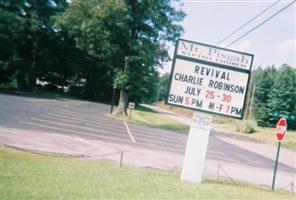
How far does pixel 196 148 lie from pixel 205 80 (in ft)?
6.65

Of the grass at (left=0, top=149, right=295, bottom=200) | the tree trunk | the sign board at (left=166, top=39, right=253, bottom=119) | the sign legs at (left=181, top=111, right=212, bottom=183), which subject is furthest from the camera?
the tree trunk

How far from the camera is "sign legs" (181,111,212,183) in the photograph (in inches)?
444

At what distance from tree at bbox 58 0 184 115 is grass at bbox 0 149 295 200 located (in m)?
24.8

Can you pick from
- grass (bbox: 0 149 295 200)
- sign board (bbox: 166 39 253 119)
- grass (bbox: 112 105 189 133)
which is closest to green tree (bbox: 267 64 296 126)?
grass (bbox: 112 105 189 133)

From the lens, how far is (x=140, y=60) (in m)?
34.7

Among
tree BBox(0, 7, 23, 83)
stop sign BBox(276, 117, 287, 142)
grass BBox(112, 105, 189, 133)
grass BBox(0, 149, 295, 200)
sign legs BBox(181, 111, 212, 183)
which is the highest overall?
tree BBox(0, 7, 23, 83)

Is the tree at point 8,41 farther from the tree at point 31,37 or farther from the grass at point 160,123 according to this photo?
the grass at point 160,123

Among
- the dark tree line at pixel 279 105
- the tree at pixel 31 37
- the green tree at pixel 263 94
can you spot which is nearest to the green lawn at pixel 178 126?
the green tree at pixel 263 94

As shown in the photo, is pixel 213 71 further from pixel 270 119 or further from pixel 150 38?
pixel 270 119

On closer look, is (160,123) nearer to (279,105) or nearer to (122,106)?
(122,106)

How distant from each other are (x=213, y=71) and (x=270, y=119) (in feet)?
222

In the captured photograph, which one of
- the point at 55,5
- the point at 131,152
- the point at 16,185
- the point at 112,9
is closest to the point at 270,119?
the point at 55,5

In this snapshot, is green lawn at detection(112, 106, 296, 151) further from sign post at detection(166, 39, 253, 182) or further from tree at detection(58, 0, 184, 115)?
sign post at detection(166, 39, 253, 182)

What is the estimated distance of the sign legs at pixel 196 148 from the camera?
1128cm
